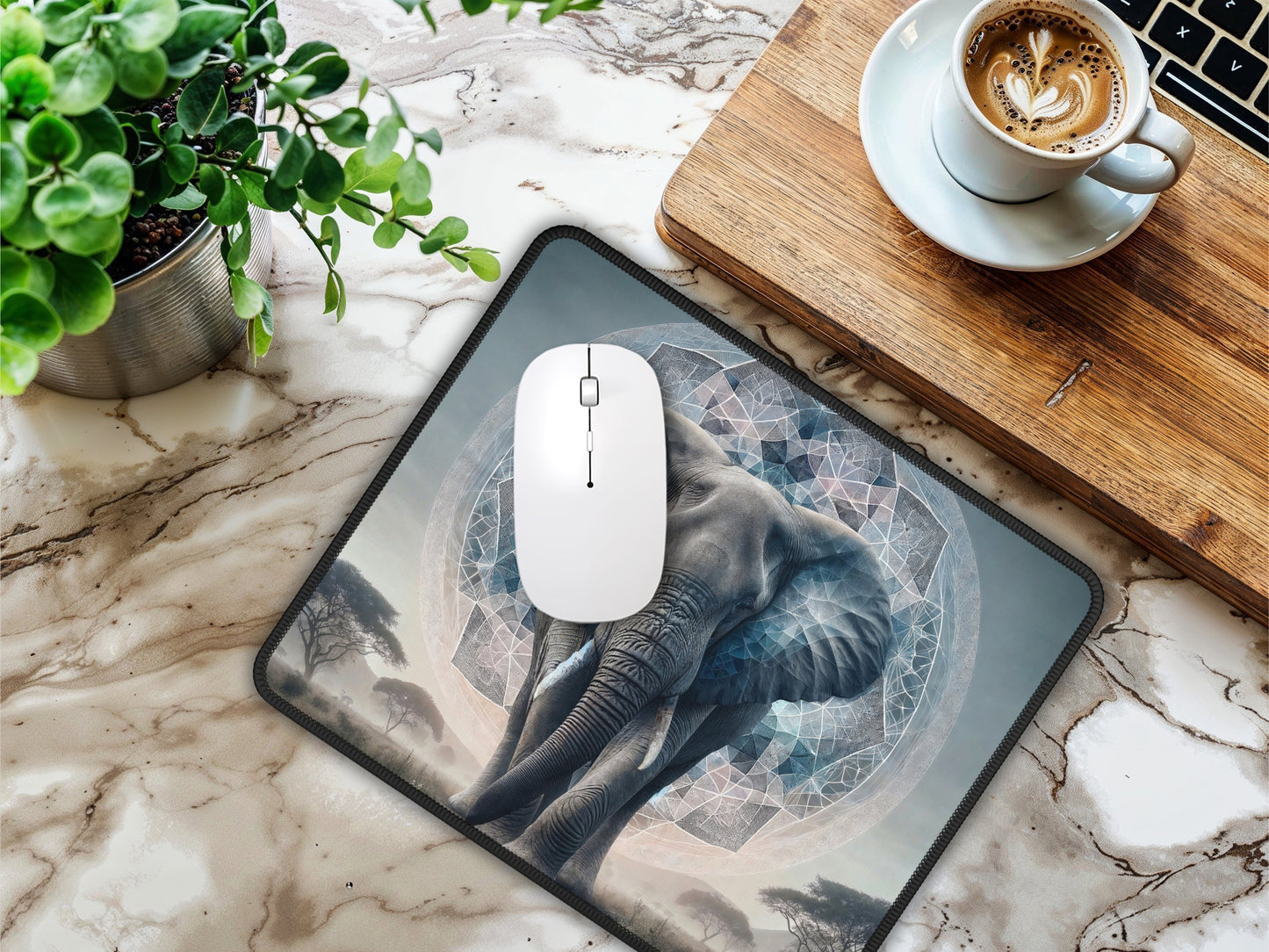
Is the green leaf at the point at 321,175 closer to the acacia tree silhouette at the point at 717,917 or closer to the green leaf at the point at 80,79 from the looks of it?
the green leaf at the point at 80,79

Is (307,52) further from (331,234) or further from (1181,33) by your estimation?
(1181,33)

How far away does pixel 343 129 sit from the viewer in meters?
0.35

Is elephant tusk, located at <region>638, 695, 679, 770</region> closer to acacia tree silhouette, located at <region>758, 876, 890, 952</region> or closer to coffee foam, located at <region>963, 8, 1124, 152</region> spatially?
acacia tree silhouette, located at <region>758, 876, 890, 952</region>

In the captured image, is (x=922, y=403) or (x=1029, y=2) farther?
(x=922, y=403)

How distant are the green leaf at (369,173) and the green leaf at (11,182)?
0.46ft

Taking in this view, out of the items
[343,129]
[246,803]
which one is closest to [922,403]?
[343,129]

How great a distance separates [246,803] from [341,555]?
0.20 m

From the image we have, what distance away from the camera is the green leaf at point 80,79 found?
285 mm

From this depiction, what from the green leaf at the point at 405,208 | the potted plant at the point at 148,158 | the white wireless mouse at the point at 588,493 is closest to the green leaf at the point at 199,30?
the potted plant at the point at 148,158

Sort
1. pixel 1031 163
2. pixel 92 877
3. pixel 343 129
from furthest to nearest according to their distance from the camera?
pixel 92 877 → pixel 1031 163 → pixel 343 129

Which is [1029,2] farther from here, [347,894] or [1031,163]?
[347,894]

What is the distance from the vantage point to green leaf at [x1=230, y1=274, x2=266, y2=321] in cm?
44

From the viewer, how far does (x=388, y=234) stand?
1.45 feet

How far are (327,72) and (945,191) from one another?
0.42 m
